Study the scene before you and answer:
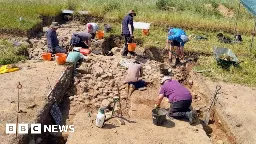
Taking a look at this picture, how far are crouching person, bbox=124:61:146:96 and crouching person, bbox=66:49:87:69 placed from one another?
168 centimetres

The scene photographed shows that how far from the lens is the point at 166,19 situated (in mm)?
15945

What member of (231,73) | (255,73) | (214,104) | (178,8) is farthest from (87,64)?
(178,8)

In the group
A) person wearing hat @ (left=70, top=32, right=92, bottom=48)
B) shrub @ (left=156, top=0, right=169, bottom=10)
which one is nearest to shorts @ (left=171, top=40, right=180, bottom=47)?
person wearing hat @ (left=70, top=32, right=92, bottom=48)

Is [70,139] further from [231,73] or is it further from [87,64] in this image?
[231,73]

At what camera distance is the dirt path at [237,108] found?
8.66 meters

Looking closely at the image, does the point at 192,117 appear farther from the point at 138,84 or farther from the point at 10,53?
the point at 10,53

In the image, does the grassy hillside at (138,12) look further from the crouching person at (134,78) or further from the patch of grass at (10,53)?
the crouching person at (134,78)

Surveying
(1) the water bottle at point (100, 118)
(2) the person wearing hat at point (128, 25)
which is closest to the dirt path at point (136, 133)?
(1) the water bottle at point (100, 118)

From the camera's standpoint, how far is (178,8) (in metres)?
19.1

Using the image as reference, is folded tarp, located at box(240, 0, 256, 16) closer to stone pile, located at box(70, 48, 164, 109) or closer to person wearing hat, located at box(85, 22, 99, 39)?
stone pile, located at box(70, 48, 164, 109)

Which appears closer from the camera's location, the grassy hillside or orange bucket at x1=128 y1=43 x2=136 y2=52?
orange bucket at x1=128 y1=43 x2=136 y2=52

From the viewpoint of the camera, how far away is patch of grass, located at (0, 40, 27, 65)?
35.5 ft

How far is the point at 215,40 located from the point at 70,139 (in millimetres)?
8924

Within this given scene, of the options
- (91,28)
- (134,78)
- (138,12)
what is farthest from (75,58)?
(138,12)
